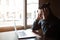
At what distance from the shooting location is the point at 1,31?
195cm

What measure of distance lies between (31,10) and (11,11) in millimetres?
388

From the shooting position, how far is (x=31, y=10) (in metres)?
1.88

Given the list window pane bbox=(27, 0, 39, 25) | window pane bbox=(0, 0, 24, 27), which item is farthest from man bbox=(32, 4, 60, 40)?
window pane bbox=(0, 0, 24, 27)

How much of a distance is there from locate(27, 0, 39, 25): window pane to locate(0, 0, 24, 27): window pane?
0.50 ft

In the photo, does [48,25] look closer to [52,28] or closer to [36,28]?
[52,28]

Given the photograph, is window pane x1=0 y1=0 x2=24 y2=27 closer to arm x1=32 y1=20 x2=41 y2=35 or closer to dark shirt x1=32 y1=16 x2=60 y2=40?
arm x1=32 y1=20 x2=41 y2=35

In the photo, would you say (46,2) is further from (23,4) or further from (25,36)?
(23,4)

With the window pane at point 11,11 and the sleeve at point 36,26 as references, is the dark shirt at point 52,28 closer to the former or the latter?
the sleeve at point 36,26

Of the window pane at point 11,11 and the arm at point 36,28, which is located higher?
the window pane at point 11,11

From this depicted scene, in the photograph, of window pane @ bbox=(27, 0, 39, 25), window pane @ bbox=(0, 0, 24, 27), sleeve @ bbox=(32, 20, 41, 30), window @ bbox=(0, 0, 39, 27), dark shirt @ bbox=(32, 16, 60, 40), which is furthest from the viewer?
window pane @ bbox=(0, 0, 24, 27)

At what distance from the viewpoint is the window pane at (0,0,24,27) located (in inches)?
79.6

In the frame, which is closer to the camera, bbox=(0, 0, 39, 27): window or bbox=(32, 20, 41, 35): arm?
bbox=(32, 20, 41, 35): arm

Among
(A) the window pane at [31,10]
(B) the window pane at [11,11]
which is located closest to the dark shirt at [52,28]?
(A) the window pane at [31,10]

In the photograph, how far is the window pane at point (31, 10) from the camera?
1793 mm
